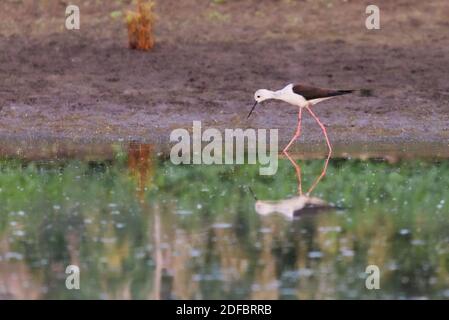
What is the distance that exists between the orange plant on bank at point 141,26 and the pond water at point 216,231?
13.2 ft

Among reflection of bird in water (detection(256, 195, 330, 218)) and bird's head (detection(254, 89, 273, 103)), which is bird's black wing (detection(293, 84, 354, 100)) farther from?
reflection of bird in water (detection(256, 195, 330, 218))

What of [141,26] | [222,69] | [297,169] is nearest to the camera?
[297,169]

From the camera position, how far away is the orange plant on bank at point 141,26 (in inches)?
670

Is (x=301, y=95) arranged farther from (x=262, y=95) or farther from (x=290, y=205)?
(x=290, y=205)

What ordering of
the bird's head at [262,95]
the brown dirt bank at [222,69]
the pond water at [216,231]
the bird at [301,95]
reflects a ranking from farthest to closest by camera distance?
the brown dirt bank at [222,69]
the bird's head at [262,95]
the bird at [301,95]
the pond water at [216,231]

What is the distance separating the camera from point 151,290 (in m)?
8.17

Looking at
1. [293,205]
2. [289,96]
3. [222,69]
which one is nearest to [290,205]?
[293,205]

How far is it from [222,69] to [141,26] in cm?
120

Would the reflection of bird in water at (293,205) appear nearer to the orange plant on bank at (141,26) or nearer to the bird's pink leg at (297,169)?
the bird's pink leg at (297,169)

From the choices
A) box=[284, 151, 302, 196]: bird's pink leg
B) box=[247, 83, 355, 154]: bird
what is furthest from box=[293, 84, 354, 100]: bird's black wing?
box=[284, 151, 302, 196]: bird's pink leg

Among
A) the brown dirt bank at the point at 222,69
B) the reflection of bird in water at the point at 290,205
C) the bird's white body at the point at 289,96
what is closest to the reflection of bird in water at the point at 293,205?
the reflection of bird in water at the point at 290,205

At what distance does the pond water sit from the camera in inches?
327

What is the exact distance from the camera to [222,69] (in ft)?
55.3

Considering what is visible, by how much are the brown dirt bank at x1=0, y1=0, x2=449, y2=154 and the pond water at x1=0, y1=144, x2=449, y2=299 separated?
2.20m
